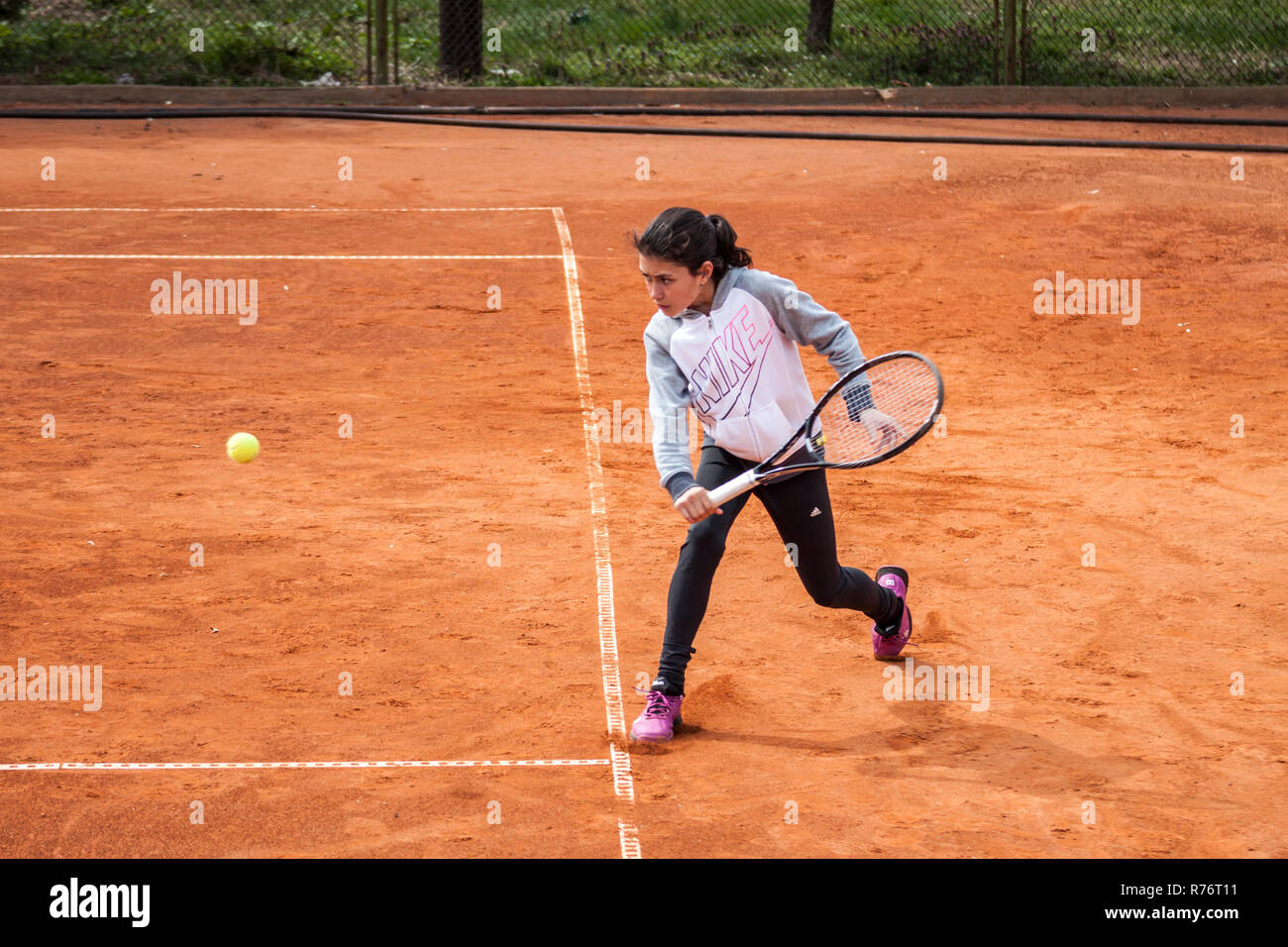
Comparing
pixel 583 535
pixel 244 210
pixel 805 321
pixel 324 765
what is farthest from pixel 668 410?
pixel 244 210

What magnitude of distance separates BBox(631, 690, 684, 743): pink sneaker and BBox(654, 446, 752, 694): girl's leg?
3 cm

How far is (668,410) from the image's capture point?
4344 mm

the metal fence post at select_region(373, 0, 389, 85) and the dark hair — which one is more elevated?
→ the metal fence post at select_region(373, 0, 389, 85)

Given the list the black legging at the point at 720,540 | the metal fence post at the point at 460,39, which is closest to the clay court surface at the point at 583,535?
the black legging at the point at 720,540

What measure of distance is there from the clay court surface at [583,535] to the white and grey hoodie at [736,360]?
982mm

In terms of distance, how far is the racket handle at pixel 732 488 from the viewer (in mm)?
4164

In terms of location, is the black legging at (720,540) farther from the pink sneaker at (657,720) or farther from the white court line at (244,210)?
the white court line at (244,210)

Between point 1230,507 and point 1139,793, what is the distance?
9.66 feet

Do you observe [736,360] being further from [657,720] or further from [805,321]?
[657,720]

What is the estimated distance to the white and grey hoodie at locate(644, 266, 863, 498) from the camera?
14.1 feet

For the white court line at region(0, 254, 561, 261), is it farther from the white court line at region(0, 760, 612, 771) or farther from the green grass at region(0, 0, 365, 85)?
the white court line at region(0, 760, 612, 771)

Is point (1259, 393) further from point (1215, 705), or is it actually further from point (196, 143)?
point (196, 143)

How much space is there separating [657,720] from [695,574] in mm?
482

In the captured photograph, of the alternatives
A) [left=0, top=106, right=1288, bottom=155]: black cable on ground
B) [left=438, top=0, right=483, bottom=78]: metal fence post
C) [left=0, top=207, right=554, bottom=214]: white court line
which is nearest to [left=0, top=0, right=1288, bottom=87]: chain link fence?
[left=438, top=0, right=483, bottom=78]: metal fence post
